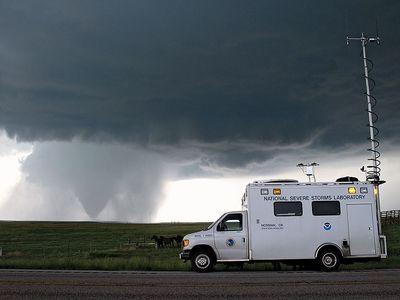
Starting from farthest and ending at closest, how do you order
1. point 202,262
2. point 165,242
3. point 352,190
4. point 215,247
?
point 165,242 → point 352,190 → point 215,247 → point 202,262

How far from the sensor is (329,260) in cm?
1753

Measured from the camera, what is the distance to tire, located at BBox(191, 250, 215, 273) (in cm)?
1725

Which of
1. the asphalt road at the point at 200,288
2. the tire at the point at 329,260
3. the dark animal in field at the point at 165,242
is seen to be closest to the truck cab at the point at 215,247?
the tire at the point at 329,260

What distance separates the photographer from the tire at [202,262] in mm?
17250

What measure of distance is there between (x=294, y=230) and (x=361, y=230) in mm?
2495

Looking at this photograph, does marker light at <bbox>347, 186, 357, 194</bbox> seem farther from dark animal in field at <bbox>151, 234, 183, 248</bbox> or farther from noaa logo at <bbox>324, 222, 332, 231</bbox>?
dark animal in field at <bbox>151, 234, 183, 248</bbox>

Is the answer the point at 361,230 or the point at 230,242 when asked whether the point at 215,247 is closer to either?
the point at 230,242

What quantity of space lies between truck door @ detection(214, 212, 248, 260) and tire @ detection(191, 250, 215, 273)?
47 centimetres

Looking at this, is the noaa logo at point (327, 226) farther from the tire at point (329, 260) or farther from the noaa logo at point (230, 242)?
the noaa logo at point (230, 242)

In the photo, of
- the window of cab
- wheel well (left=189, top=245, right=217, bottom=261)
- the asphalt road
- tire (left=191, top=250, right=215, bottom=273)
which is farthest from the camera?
the window of cab

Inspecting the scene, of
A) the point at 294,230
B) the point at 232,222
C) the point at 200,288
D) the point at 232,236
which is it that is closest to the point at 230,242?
the point at 232,236

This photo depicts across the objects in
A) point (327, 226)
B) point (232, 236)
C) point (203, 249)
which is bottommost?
point (203, 249)

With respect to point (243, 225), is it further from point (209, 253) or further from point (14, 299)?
point (14, 299)

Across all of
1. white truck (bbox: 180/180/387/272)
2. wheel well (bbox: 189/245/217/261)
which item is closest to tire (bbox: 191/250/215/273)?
white truck (bbox: 180/180/387/272)
